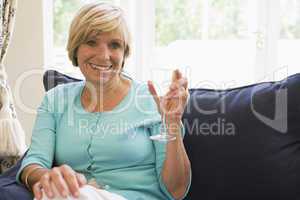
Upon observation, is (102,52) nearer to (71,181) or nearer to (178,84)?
(178,84)

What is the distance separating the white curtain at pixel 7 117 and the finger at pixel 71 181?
28.7 inches

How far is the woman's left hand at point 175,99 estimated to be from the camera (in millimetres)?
1255

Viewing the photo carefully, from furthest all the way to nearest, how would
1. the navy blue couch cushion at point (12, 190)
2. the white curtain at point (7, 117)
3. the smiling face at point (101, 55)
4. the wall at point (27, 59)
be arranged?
the wall at point (27, 59), the white curtain at point (7, 117), the smiling face at point (101, 55), the navy blue couch cushion at point (12, 190)

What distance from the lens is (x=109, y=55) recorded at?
1.47 m

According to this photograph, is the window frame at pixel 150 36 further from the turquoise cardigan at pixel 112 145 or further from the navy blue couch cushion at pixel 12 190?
the navy blue couch cushion at pixel 12 190

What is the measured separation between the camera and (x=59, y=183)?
1.22 metres

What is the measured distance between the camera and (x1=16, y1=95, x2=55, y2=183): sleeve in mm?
1457

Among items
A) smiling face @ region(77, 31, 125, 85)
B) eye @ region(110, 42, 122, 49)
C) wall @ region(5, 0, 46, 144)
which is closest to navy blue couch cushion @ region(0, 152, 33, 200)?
smiling face @ region(77, 31, 125, 85)

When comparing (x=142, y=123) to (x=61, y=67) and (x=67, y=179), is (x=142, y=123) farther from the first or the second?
(x=61, y=67)

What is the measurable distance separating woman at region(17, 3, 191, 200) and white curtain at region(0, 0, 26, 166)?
0.42 meters

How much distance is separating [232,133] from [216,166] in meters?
0.12

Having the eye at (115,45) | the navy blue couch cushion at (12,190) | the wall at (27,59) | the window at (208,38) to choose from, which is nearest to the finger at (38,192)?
the navy blue couch cushion at (12,190)

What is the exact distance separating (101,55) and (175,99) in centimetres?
33

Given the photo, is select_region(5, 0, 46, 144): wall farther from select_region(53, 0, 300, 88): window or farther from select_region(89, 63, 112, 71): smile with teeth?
select_region(89, 63, 112, 71): smile with teeth
